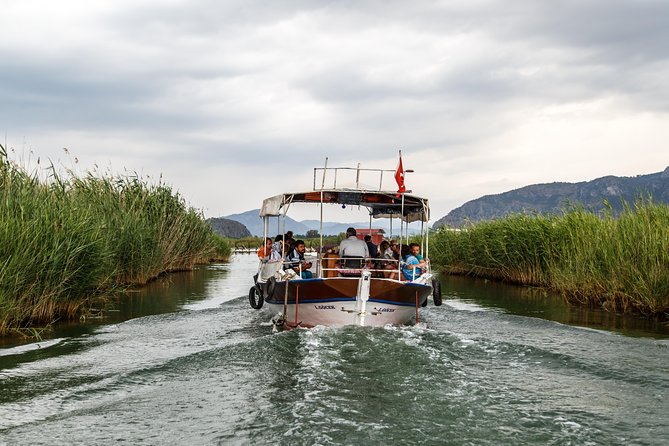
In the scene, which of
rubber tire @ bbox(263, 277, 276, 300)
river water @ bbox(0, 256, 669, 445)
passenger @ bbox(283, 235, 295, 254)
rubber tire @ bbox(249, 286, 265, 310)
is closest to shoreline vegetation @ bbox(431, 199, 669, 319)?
river water @ bbox(0, 256, 669, 445)

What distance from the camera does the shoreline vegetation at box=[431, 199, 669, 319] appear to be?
1455 centimetres

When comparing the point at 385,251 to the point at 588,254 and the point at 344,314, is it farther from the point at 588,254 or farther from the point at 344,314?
the point at 588,254

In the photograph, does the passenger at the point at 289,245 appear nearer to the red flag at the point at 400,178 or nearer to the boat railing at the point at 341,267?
the boat railing at the point at 341,267

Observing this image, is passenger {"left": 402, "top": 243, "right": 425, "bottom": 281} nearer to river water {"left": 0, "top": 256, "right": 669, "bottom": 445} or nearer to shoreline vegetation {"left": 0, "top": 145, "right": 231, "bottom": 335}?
river water {"left": 0, "top": 256, "right": 669, "bottom": 445}

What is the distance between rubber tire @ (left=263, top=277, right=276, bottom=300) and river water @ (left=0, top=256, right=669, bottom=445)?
2.52 ft

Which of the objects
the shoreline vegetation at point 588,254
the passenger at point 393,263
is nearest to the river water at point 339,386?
the shoreline vegetation at point 588,254

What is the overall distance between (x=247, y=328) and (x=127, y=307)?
466cm

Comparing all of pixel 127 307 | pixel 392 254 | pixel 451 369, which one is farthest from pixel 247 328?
pixel 451 369

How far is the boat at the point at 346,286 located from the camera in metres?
12.2

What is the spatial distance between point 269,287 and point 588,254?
8.20 meters

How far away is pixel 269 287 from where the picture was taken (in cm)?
1429

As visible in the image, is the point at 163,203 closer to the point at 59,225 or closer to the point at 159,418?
the point at 59,225

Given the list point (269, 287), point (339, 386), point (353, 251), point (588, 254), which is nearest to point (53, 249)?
point (269, 287)

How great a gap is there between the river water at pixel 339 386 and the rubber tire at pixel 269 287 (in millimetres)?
768
